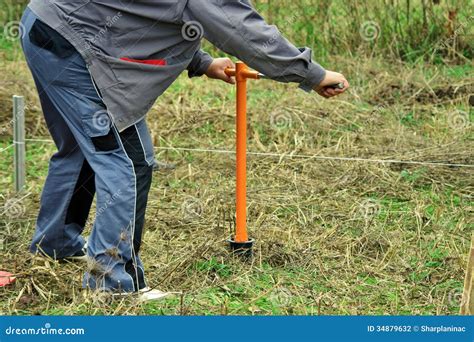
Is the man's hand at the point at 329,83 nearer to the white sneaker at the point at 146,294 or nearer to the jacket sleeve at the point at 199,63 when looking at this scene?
the jacket sleeve at the point at 199,63

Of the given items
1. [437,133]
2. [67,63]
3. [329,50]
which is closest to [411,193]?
[437,133]

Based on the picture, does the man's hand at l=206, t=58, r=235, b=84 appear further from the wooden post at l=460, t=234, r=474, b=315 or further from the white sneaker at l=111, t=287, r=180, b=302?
the wooden post at l=460, t=234, r=474, b=315

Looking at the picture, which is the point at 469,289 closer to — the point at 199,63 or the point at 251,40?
the point at 251,40

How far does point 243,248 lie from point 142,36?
106cm

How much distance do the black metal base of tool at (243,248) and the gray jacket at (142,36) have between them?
80cm

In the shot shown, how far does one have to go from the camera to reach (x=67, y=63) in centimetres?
362

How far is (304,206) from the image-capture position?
504cm

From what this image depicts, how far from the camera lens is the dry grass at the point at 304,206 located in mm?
3898

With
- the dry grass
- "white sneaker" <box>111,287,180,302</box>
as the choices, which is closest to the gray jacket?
"white sneaker" <box>111,287,180,302</box>

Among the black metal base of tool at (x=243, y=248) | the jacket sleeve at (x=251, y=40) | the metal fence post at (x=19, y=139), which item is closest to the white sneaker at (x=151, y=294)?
the black metal base of tool at (x=243, y=248)

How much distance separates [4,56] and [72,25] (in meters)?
4.69

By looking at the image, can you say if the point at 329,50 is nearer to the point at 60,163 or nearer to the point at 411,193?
the point at 411,193

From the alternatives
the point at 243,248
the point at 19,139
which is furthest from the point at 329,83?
the point at 19,139

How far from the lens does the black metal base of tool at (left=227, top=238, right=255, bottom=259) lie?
4.23 metres
